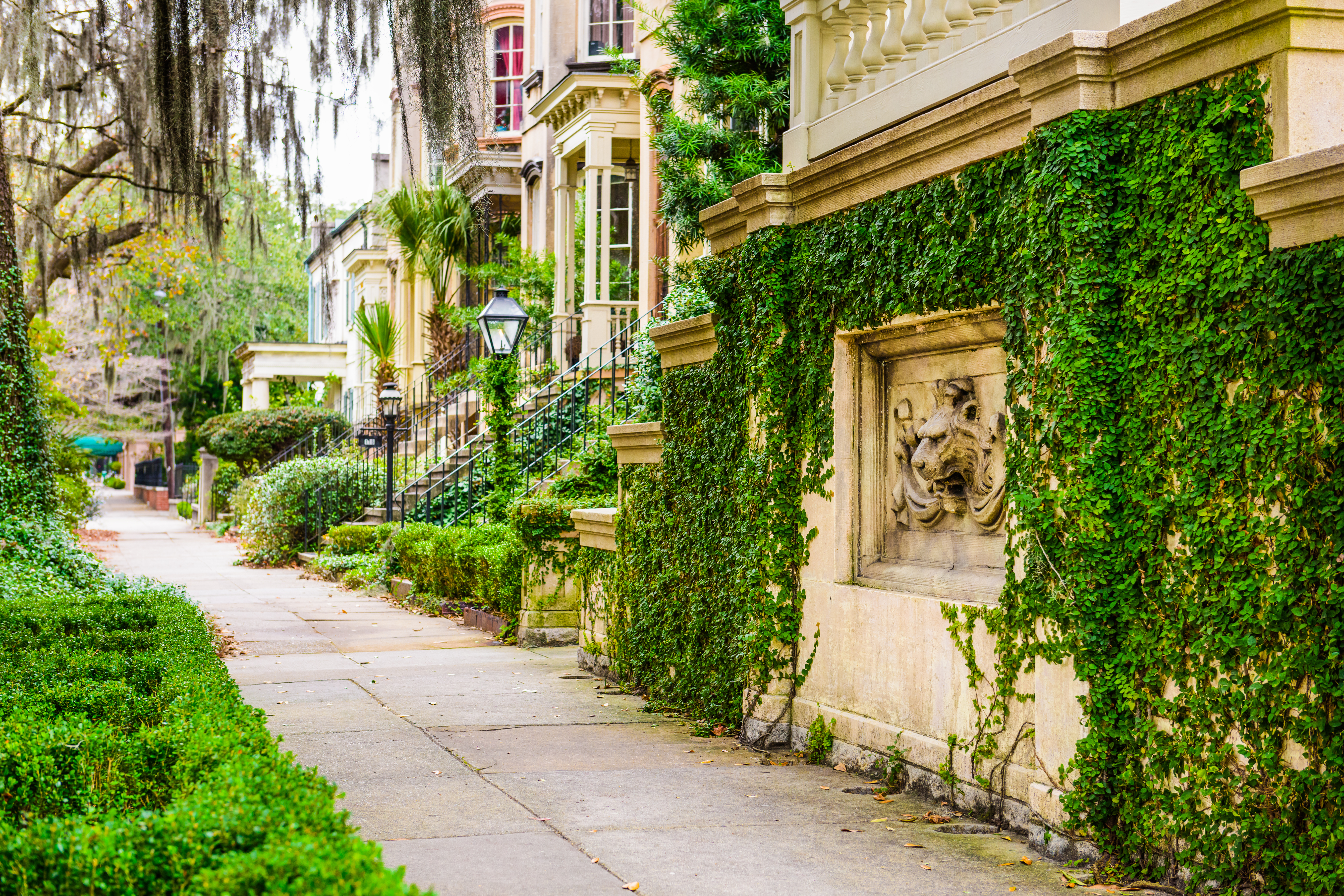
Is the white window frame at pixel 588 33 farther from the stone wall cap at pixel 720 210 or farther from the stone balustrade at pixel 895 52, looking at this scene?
the stone balustrade at pixel 895 52

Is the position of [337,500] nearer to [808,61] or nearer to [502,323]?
[502,323]

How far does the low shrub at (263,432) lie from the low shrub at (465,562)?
15575 mm

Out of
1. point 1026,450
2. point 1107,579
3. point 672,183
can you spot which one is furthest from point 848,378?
point 672,183

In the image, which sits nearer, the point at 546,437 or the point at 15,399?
the point at 15,399

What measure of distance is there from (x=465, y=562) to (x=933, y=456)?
28.6 ft

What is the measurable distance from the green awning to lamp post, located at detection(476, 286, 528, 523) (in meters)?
35.3

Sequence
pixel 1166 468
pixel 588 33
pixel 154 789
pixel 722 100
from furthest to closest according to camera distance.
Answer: pixel 588 33, pixel 722 100, pixel 1166 468, pixel 154 789

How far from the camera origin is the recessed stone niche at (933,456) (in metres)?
5.77

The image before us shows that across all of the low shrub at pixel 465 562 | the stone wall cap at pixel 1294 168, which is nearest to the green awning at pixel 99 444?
the low shrub at pixel 465 562

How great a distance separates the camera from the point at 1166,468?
178 inches

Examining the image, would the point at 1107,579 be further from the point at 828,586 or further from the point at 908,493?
the point at 828,586

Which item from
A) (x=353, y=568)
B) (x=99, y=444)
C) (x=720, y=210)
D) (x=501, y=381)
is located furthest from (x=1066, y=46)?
(x=99, y=444)

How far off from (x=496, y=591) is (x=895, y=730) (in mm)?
7229

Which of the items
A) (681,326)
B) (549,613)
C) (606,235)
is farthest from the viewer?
(606,235)
